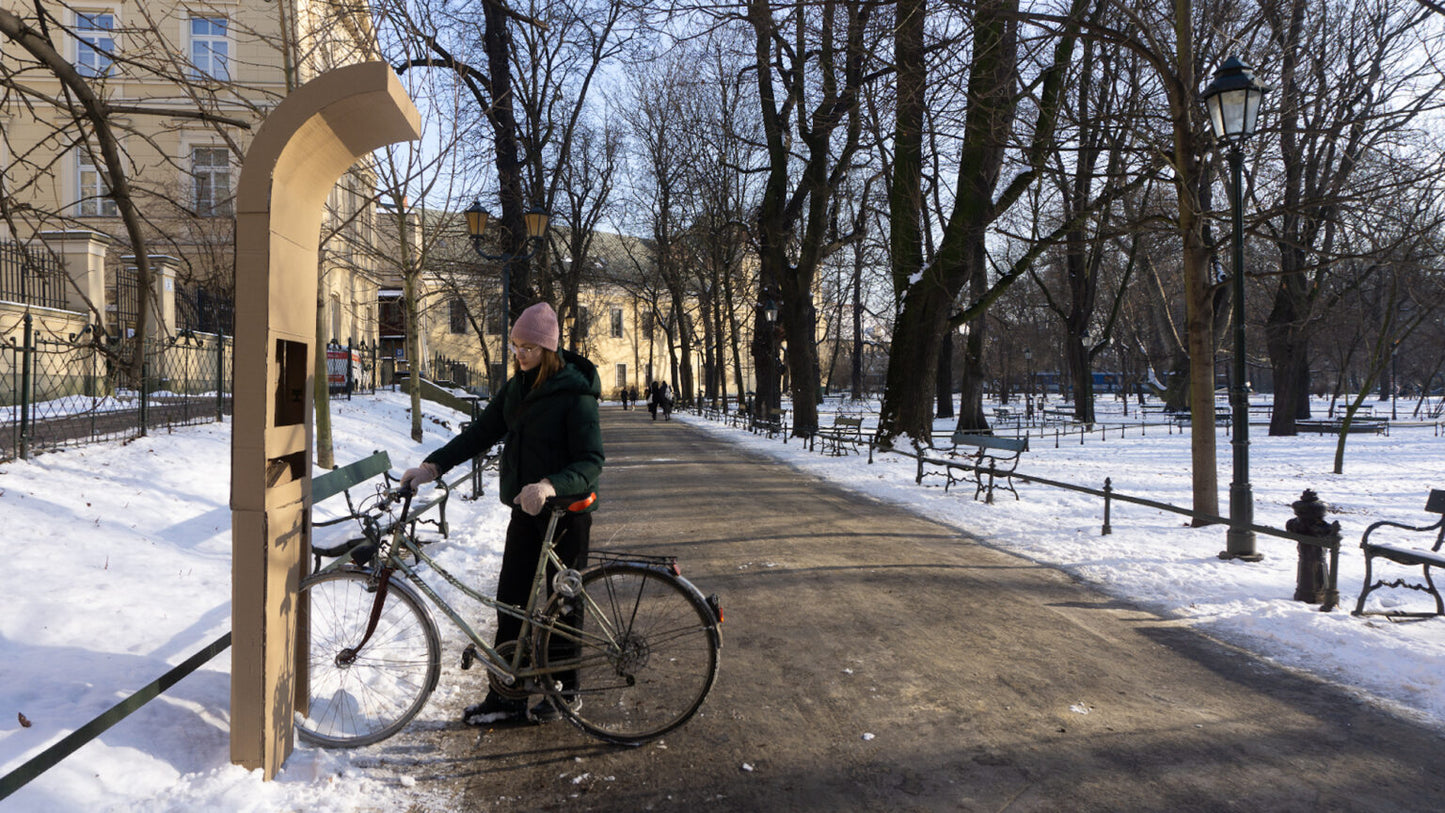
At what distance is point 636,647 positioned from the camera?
412 cm

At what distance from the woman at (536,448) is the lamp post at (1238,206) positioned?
6271mm

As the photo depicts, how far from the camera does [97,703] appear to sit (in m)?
3.71

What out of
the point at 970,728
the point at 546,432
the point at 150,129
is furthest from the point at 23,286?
the point at 970,728

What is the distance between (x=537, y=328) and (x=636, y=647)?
4.93ft

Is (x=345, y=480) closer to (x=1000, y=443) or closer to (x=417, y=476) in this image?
(x=417, y=476)

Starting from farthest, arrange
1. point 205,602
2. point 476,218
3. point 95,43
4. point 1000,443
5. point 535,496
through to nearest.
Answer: point 476,218
point 1000,443
point 95,43
point 205,602
point 535,496

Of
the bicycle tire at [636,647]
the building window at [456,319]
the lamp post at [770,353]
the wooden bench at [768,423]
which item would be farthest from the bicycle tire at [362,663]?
the building window at [456,319]

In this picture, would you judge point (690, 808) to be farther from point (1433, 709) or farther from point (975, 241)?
point (975, 241)

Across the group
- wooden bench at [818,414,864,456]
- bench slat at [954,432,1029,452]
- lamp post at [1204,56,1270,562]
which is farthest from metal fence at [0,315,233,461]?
wooden bench at [818,414,864,456]

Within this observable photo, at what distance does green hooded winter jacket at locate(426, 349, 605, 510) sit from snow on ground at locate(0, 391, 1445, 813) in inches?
48.9

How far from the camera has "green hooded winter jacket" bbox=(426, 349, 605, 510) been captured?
13.6 feet

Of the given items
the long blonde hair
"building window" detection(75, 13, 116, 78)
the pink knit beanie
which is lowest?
the long blonde hair

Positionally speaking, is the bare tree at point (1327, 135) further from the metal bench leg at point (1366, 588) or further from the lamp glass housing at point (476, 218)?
the lamp glass housing at point (476, 218)

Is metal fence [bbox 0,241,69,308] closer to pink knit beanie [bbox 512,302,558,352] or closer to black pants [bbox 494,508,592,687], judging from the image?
pink knit beanie [bbox 512,302,558,352]
